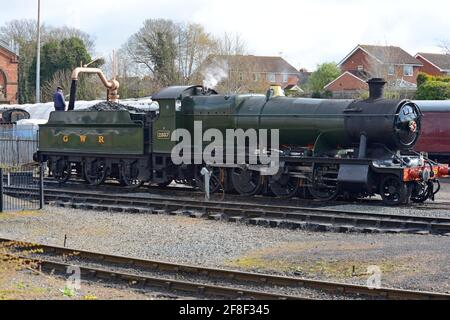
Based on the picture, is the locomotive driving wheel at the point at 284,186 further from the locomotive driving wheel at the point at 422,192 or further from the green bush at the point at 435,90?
the green bush at the point at 435,90

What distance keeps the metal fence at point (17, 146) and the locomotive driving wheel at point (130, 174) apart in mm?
10449

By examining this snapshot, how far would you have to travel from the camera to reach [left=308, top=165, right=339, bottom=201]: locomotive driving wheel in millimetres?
17891

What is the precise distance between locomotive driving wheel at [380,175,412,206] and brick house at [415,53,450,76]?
56987mm

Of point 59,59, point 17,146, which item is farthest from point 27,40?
point 17,146

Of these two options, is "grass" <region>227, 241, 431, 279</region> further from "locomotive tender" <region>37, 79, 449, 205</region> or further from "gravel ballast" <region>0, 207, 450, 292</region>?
"locomotive tender" <region>37, 79, 449, 205</region>

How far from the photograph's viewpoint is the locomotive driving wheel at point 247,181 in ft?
63.3

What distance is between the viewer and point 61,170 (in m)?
24.2

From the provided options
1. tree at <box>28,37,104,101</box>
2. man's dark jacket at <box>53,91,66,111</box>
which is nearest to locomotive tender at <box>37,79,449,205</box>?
man's dark jacket at <box>53,91,66,111</box>

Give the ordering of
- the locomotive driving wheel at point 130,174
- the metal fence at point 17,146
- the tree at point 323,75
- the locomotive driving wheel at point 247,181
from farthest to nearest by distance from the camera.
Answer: the tree at point 323,75
the metal fence at point 17,146
the locomotive driving wheel at point 130,174
the locomotive driving wheel at point 247,181

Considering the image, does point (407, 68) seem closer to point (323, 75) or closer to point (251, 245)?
point (323, 75)

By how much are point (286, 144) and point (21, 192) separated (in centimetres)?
790

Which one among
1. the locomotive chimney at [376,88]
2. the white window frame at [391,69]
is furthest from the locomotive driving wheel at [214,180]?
the white window frame at [391,69]

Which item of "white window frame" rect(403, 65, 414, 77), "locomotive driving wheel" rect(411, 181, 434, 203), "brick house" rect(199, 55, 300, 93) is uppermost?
"white window frame" rect(403, 65, 414, 77)

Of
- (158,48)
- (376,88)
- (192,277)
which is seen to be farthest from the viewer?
(158,48)
